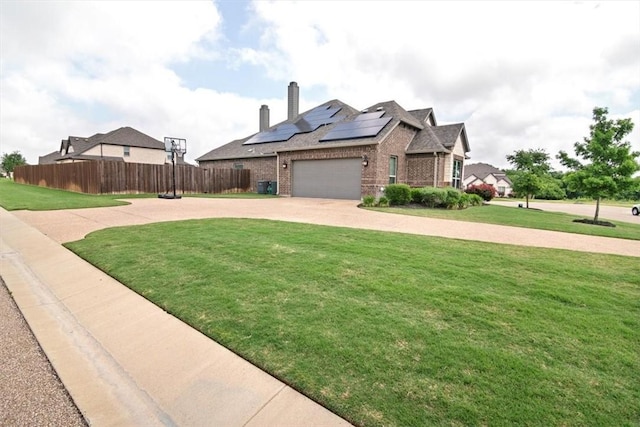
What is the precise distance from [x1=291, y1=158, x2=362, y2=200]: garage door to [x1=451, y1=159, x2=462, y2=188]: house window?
6.76 meters

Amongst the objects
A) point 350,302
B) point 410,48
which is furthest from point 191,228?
point 410,48

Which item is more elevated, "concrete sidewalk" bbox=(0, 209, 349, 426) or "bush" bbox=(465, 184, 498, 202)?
"bush" bbox=(465, 184, 498, 202)

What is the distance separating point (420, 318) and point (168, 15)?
Result: 519 inches

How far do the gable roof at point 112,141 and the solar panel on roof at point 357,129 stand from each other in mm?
30822

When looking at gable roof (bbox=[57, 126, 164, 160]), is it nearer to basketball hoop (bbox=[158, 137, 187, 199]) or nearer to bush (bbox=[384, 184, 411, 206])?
basketball hoop (bbox=[158, 137, 187, 199])

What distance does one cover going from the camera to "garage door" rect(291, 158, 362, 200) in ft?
55.3

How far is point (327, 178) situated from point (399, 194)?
5.55 meters

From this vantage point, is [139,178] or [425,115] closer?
[139,178]

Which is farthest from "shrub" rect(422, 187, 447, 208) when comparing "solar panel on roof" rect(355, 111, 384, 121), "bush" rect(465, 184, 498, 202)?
"bush" rect(465, 184, 498, 202)

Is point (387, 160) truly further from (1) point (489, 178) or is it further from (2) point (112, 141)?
(1) point (489, 178)

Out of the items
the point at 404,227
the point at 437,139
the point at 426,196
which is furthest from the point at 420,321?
the point at 437,139

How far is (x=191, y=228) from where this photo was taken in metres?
7.20

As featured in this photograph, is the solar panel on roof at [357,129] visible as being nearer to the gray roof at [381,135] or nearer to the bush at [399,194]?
the gray roof at [381,135]

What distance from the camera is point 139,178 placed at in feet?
65.0
